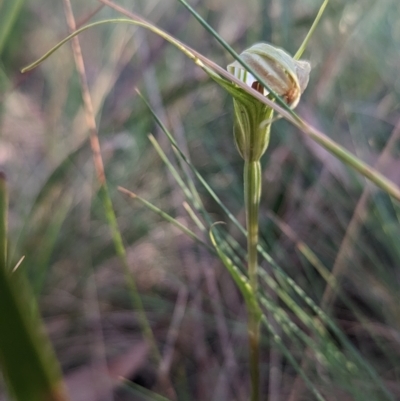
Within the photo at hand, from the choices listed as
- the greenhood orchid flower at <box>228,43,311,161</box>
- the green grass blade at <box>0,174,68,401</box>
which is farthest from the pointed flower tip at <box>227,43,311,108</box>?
the green grass blade at <box>0,174,68,401</box>

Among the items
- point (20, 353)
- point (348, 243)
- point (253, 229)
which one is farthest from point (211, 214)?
point (20, 353)

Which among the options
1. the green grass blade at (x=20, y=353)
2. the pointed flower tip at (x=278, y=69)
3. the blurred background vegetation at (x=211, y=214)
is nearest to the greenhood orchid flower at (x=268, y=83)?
the pointed flower tip at (x=278, y=69)

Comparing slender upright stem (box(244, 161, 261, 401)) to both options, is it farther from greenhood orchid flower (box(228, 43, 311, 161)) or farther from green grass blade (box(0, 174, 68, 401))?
green grass blade (box(0, 174, 68, 401))

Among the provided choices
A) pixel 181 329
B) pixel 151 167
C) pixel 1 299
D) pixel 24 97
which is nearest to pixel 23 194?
pixel 151 167

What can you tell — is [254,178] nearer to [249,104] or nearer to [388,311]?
[249,104]

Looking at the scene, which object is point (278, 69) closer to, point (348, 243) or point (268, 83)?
point (268, 83)

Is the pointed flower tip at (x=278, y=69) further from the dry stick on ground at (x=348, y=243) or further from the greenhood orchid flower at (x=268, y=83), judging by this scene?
the dry stick on ground at (x=348, y=243)
